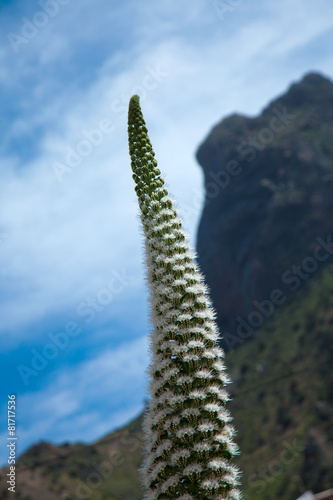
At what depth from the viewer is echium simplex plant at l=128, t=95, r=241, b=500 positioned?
780cm

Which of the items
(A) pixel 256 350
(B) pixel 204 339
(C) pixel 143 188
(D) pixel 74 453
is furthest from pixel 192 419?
(A) pixel 256 350

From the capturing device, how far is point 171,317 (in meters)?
8.52

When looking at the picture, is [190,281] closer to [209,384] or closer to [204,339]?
[204,339]

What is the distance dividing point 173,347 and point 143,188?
8.32 feet

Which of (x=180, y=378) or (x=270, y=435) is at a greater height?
(x=270, y=435)

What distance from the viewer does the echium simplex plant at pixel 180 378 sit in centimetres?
780

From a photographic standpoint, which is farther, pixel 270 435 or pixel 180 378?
pixel 270 435

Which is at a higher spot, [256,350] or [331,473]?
[256,350]

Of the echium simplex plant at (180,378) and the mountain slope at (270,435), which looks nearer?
the echium simplex plant at (180,378)

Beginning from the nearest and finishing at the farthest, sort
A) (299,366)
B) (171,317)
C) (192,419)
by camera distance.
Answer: (192,419) → (171,317) → (299,366)

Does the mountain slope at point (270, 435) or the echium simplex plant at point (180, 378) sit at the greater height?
the mountain slope at point (270, 435)

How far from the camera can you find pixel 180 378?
8141 mm

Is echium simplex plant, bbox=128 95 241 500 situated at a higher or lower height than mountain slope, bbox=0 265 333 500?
lower

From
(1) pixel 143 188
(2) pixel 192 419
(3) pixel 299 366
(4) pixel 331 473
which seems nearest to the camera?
(2) pixel 192 419
